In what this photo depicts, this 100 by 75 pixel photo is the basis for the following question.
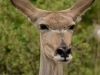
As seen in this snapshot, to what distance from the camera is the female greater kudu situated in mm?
7309

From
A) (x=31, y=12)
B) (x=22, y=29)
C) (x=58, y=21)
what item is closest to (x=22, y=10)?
(x=31, y=12)

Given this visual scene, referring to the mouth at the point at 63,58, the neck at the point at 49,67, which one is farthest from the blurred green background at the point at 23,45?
the mouth at the point at 63,58

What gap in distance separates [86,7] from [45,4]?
197 centimetres

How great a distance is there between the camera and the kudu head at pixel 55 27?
720 cm

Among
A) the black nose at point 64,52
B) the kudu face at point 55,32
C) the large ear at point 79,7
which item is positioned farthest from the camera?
the large ear at point 79,7

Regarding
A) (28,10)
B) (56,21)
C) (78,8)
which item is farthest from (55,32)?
(78,8)

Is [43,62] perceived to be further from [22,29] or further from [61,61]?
Answer: [22,29]

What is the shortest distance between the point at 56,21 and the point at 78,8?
0.63 m

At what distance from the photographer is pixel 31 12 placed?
790 cm

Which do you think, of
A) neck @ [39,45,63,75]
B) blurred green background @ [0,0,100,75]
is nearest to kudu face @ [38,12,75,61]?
neck @ [39,45,63,75]

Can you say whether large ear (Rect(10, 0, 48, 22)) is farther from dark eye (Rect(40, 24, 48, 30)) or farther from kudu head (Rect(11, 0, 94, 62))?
dark eye (Rect(40, 24, 48, 30))

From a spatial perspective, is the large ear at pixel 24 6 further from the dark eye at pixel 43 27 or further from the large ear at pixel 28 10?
the dark eye at pixel 43 27

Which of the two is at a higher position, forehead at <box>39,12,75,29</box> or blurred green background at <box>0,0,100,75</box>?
forehead at <box>39,12,75,29</box>

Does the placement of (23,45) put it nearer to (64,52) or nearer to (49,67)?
(49,67)
